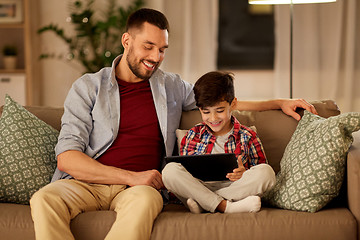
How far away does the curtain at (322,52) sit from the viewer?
15.0ft

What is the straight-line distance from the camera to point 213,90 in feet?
7.55

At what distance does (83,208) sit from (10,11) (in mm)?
3078

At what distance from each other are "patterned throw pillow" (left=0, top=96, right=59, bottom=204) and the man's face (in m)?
0.51

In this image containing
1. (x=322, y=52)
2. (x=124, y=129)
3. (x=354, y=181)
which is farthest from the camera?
(x=322, y=52)

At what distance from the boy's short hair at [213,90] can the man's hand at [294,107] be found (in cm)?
32

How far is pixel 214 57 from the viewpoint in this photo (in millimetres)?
4770

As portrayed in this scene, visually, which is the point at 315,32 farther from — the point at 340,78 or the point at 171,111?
the point at 171,111

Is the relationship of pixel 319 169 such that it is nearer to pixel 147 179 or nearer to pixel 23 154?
pixel 147 179

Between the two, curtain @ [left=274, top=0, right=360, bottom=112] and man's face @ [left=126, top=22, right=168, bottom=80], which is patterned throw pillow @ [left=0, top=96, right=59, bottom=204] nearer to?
man's face @ [left=126, top=22, right=168, bottom=80]

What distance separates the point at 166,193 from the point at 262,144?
52 cm

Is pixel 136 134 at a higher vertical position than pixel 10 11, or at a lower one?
lower

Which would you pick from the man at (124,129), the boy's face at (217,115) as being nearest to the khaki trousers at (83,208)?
the man at (124,129)

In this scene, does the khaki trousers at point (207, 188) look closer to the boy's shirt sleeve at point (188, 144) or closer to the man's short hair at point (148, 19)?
the boy's shirt sleeve at point (188, 144)

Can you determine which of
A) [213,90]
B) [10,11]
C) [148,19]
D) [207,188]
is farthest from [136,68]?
[10,11]
